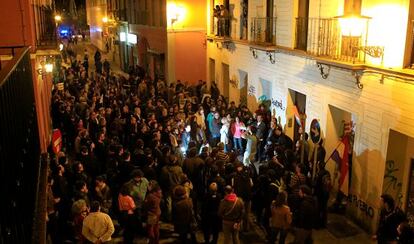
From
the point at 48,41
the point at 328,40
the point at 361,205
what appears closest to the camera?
the point at 361,205

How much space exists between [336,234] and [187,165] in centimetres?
375

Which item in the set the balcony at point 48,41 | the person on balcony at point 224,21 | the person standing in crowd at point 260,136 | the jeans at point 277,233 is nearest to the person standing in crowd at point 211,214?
the jeans at point 277,233

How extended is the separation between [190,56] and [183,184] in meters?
16.7

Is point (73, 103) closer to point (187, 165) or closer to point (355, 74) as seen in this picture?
point (187, 165)

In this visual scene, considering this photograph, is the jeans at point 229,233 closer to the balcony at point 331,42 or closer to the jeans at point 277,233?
the jeans at point 277,233

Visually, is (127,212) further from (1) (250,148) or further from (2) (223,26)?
(2) (223,26)

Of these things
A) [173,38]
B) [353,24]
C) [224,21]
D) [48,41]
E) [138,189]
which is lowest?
[138,189]

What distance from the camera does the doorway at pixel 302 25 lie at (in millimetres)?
13852

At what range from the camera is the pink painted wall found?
2514 centimetres

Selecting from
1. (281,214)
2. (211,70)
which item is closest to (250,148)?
(281,214)

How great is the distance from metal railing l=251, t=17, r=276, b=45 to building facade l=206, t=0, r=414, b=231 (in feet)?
0.12

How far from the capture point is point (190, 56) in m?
25.5

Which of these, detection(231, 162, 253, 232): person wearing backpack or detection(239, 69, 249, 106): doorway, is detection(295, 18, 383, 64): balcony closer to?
detection(231, 162, 253, 232): person wearing backpack

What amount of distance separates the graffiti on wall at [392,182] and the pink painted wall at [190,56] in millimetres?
16485
